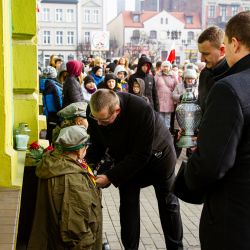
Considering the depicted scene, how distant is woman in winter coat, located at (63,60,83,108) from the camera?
784 cm

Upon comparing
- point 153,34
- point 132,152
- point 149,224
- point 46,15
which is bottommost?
point 149,224

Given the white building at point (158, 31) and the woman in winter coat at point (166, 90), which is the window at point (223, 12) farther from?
the woman in winter coat at point (166, 90)

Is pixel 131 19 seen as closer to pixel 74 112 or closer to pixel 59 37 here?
pixel 59 37

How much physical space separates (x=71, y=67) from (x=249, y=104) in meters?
6.28

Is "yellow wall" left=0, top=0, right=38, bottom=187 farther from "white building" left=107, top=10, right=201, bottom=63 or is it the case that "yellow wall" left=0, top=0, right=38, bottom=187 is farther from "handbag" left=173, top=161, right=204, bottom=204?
"white building" left=107, top=10, right=201, bottom=63

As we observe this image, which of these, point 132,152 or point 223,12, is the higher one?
point 223,12

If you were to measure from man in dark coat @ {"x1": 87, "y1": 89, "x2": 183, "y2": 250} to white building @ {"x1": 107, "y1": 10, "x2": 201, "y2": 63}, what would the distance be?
80044 mm

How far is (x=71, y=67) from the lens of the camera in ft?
26.8

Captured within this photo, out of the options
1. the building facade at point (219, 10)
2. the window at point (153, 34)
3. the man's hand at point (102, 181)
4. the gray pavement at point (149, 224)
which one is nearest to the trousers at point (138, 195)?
the man's hand at point (102, 181)

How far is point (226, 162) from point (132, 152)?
5.55 ft

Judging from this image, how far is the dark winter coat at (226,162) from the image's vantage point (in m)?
2.14

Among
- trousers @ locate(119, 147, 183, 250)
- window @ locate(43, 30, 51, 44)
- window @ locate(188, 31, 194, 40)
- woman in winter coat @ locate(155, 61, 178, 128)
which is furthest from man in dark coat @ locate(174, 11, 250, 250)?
window @ locate(188, 31, 194, 40)

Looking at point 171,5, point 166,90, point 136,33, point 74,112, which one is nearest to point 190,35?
point 136,33

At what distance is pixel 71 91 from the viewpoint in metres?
7.86
